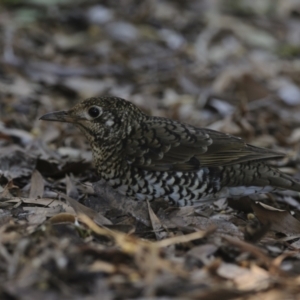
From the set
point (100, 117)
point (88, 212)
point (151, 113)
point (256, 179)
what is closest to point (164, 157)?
point (100, 117)

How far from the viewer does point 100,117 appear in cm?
530

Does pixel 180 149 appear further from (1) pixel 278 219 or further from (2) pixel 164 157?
(1) pixel 278 219

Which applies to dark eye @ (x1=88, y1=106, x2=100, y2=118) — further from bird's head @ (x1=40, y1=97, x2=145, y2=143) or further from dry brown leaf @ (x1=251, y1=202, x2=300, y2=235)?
dry brown leaf @ (x1=251, y1=202, x2=300, y2=235)

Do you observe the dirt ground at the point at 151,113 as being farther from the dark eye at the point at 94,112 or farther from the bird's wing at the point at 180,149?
the dark eye at the point at 94,112

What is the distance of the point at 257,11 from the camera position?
12625 millimetres

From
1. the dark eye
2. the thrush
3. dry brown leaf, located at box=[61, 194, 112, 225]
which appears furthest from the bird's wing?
dry brown leaf, located at box=[61, 194, 112, 225]

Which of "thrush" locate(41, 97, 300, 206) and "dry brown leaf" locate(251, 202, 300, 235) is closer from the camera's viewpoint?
"dry brown leaf" locate(251, 202, 300, 235)

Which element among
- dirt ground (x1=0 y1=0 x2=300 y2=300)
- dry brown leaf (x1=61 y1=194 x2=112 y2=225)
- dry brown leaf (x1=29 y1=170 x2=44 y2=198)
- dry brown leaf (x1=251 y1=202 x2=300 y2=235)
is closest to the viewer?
dirt ground (x1=0 y1=0 x2=300 y2=300)

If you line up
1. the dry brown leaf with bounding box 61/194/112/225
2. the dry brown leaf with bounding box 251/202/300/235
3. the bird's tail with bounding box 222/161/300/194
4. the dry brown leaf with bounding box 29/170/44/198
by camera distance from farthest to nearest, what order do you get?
1. the bird's tail with bounding box 222/161/300/194
2. the dry brown leaf with bounding box 29/170/44/198
3. the dry brown leaf with bounding box 251/202/300/235
4. the dry brown leaf with bounding box 61/194/112/225

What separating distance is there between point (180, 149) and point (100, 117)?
64cm

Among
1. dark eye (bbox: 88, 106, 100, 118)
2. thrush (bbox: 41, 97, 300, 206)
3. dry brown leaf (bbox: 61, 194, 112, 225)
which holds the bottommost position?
dry brown leaf (bbox: 61, 194, 112, 225)

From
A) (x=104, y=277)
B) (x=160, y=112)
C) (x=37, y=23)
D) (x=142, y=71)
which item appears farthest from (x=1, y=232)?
(x=37, y=23)

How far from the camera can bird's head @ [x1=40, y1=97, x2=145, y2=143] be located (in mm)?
5289

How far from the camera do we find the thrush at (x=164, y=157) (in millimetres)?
5203
